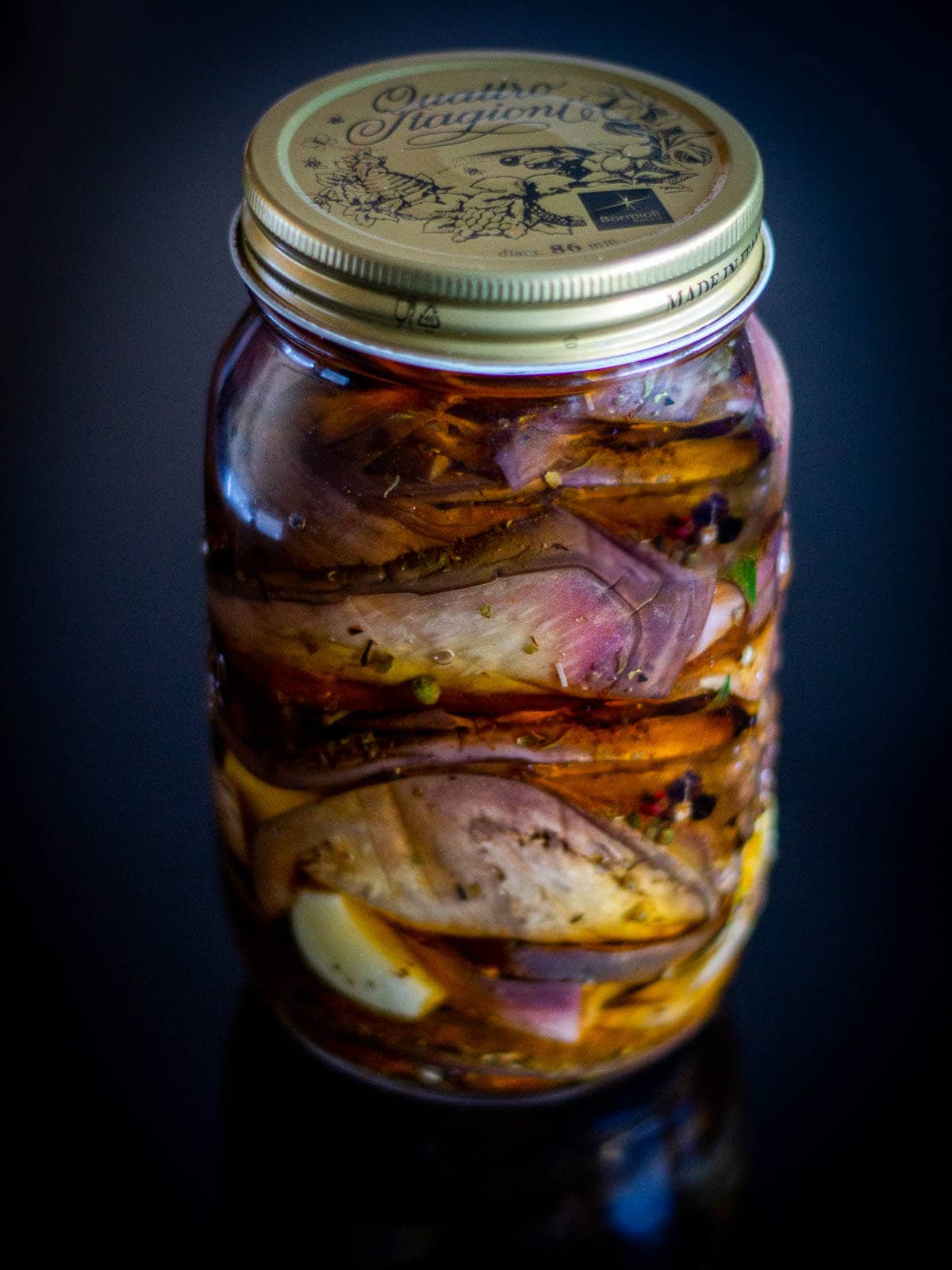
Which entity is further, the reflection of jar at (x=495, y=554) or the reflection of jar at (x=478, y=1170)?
the reflection of jar at (x=478, y=1170)

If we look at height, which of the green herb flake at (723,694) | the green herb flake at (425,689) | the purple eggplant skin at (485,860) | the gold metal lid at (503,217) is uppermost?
the gold metal lid at (503,217)

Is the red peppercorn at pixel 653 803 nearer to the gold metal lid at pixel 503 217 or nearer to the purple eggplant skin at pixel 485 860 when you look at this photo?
the purple eggplant skin at pixel 485 860

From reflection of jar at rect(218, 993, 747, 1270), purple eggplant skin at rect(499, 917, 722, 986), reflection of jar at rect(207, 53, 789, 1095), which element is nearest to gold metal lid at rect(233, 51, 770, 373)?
reflection of jar at rect(207, 53, 789, 1095)

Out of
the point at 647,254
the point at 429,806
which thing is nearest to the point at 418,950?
the point at 429,806

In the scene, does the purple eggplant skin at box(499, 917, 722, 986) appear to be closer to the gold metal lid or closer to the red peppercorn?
the red peppercorn

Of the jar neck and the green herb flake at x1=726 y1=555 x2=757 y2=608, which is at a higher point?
the jar neck

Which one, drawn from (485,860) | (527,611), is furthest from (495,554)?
(485,860)

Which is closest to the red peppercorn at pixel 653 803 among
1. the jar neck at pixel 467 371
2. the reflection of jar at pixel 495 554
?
the reflection of jar at pixel 495 554

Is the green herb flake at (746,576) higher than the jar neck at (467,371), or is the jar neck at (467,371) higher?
the jar neck at (467,371)
